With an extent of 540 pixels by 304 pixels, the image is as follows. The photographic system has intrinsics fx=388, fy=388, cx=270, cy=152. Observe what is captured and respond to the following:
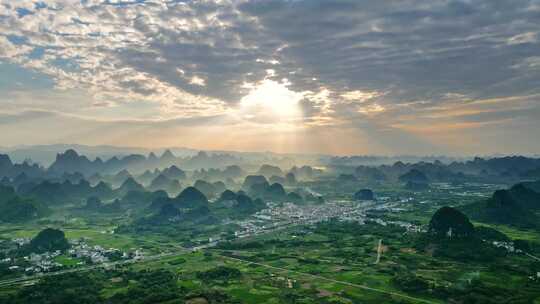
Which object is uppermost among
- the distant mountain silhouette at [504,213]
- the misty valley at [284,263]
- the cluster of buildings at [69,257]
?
the distant mountain silhouette at [504,213]

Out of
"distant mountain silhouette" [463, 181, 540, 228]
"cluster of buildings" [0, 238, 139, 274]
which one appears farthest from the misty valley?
"distant mountain silhouette" [463, 181, 540, 228]

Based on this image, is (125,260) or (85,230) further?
(85,230)

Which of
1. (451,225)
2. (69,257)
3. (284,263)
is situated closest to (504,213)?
(451,225)

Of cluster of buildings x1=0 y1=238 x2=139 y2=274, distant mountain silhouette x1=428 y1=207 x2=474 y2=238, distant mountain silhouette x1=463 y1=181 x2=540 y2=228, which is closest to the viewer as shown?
cluster of buildings x1=0 y1=238 x2=139 y2=274

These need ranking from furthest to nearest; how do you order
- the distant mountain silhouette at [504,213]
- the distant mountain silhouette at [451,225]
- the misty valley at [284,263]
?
1. the distant mountain silhouette at [504,213]
2. the distant mountain silhouette at [451,225]
3. the misty valley at [284,263]

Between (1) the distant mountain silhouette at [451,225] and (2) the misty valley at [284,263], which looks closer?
(2) the misty valley at [284,263]

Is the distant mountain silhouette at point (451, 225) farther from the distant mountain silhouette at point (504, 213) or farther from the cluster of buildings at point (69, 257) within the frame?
the cluster of buildings at point (69, 257)

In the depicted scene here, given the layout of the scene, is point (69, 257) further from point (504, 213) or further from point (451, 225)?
point (504, 213)

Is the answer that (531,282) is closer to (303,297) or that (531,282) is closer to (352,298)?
(352,298)

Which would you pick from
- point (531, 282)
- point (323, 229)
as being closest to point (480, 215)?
point (323, 229)

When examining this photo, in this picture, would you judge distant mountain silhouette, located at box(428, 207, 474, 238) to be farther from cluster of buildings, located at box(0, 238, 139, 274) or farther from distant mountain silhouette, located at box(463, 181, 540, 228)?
cluster of buildings, located at box(0, 238, 139, 274)

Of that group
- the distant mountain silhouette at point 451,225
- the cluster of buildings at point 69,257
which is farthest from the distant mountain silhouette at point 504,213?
the cluster of buildings at point 69,257
